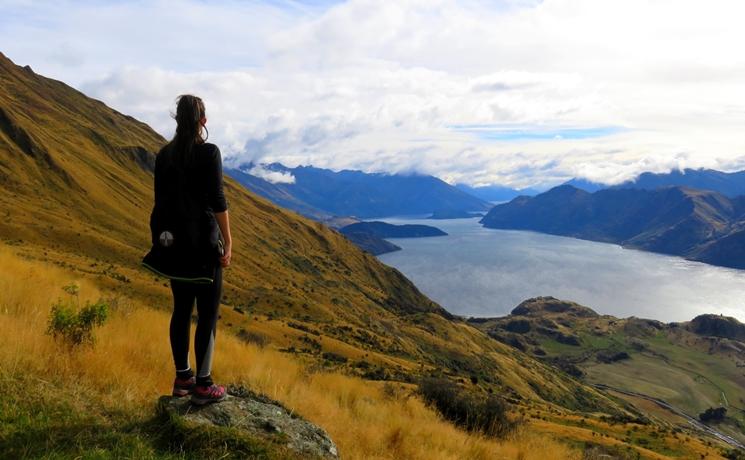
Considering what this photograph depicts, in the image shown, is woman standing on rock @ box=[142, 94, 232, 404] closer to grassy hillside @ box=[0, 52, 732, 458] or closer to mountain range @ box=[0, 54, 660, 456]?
grassy hillside @ box=[0, 52, 732, 458]

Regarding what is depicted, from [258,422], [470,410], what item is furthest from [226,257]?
[470,410]

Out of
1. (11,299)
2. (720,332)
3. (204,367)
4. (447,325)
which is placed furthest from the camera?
(720,332)

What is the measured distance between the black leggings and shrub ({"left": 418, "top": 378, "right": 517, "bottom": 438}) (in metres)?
7.27

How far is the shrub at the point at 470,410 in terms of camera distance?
1190cm

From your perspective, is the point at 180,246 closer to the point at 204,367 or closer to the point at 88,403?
the point at 204,367

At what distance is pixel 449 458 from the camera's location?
7.65 meters

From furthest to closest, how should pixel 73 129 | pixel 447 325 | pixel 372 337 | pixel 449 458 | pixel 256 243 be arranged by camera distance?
pixel 256 243
pixel 73 129
pixel 447 325
pixel 372 337
pixel 449 458

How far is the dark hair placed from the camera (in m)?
5.72

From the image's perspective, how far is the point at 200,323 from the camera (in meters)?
6.04

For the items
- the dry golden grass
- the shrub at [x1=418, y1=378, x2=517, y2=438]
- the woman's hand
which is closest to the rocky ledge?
the dry golden grass

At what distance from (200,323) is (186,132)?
2.28 metres

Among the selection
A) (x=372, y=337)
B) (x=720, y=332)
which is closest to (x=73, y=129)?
(x=372, y=337)

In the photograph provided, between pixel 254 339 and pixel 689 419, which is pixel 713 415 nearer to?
pixel 689 419

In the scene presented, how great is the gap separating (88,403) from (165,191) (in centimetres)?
257
